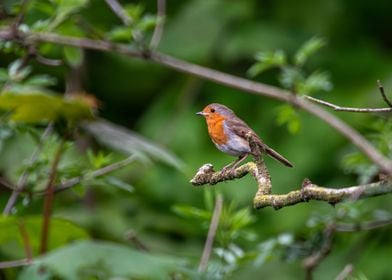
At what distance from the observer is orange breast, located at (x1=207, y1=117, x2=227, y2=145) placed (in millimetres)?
2777

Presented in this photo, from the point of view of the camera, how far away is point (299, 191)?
6.81 feet

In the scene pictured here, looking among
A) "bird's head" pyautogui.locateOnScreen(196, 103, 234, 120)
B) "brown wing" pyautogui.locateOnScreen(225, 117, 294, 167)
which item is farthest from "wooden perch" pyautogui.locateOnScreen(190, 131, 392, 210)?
"bird's head" pyautogui.locateOnScreen(196, 103, 234, 120)

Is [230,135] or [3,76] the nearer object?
[230,135]

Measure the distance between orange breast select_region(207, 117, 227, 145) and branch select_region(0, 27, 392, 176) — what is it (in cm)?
13

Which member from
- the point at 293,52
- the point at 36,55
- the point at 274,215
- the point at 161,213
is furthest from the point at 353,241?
the point at 36,55

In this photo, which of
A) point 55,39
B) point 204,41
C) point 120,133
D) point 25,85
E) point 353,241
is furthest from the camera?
point 204,41

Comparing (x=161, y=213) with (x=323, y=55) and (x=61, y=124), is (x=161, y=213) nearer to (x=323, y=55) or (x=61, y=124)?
(x=323, y=55)

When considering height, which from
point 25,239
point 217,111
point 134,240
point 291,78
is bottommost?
point 134,240

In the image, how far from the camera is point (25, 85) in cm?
371

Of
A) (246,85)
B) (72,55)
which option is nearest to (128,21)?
(72,55)

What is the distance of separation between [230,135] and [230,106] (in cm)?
337

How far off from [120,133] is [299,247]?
3.52 ft

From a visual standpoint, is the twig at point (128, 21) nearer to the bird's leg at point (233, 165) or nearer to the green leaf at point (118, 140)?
the green leaf at point (118, 140)

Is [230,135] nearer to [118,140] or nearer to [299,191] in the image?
[118,140]
